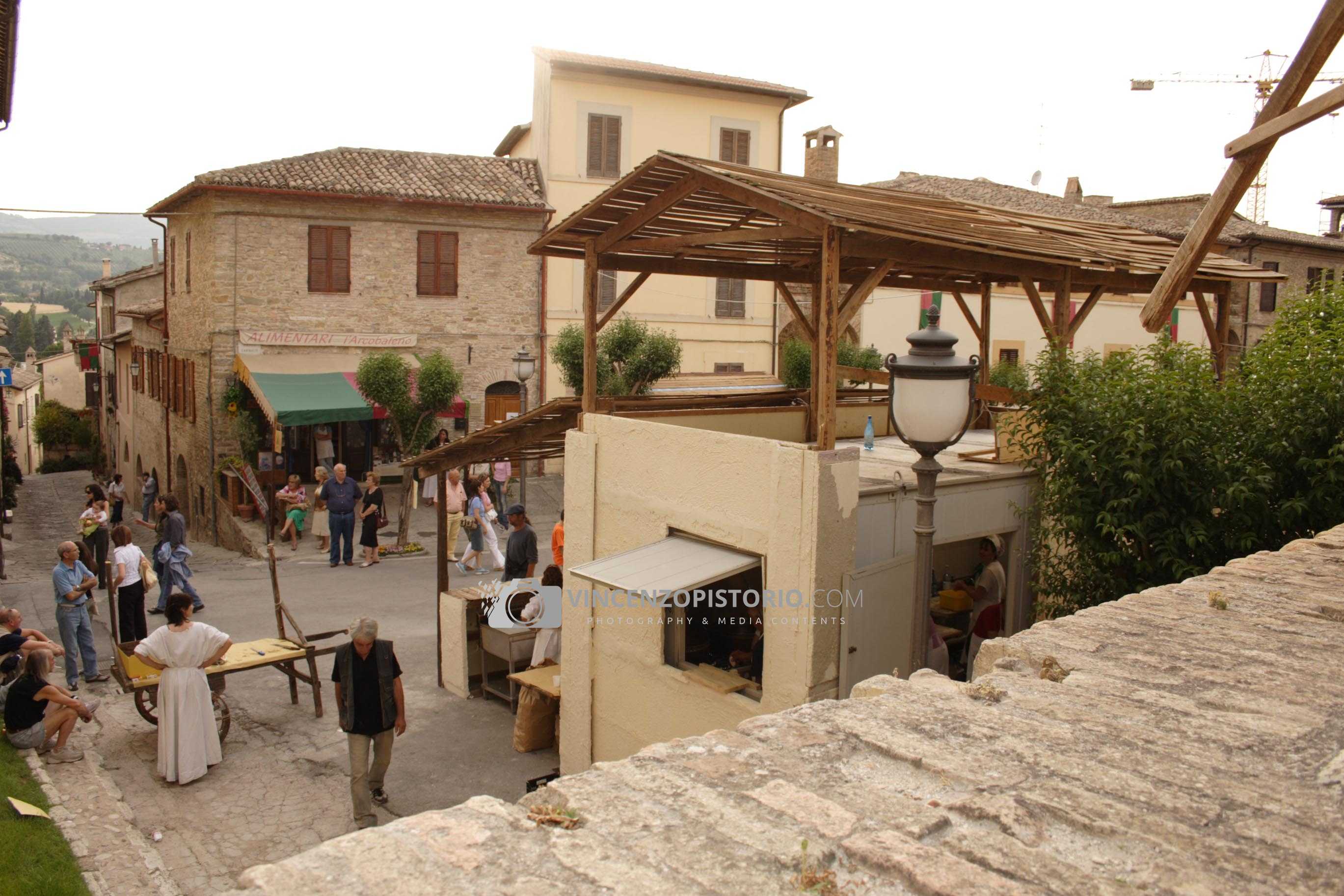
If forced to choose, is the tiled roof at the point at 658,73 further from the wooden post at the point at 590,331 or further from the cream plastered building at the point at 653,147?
the wooden post at the point at 590,331

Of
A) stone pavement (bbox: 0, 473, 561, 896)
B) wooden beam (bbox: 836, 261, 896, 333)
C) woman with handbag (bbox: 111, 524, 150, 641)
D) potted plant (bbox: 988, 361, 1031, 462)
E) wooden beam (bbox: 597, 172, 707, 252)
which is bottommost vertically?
stone pavement (bbox: 0, 473, 561, 896)

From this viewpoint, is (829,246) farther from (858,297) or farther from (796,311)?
(796,311)

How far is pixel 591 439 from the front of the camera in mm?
9203

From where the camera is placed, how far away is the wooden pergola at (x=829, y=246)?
24.4 ft

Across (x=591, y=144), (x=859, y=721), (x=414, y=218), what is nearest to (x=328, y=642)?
(x=859, y=721)

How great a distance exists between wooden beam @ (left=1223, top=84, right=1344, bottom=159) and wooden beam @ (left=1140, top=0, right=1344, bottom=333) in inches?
1.4

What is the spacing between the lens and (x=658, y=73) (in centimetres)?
2594

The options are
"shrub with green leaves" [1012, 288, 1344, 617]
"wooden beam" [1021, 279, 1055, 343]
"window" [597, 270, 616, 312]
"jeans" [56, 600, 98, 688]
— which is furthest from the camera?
"window" [597, 270, 616, 312]

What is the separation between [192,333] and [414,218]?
222 inches

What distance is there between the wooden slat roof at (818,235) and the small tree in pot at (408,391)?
35.8ft

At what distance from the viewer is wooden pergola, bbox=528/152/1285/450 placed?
293 inches

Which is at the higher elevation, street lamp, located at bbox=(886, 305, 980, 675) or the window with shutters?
the window with shutters

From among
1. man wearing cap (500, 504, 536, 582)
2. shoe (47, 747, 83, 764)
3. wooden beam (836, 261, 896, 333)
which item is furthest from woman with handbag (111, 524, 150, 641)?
wooden beam (836, 261, 896, 333)

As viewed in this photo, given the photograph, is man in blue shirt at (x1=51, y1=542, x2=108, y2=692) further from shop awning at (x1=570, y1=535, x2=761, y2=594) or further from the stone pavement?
shop awning at (x1=570, y1=535, x2=761, y2=594)
